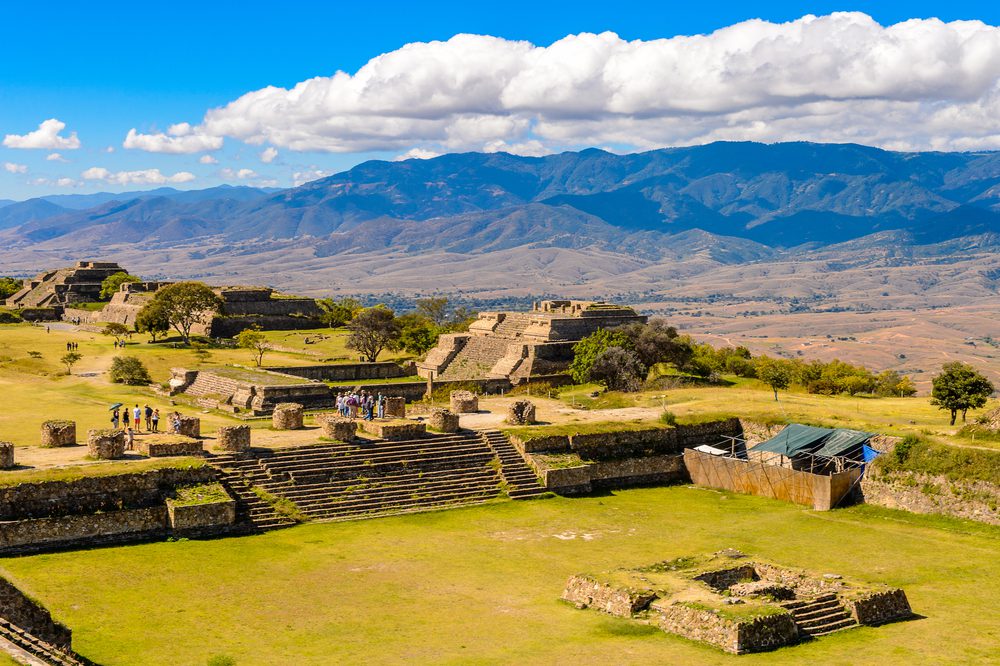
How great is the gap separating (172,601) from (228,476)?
30.3 ft

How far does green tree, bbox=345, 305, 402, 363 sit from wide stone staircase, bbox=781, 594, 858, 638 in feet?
169

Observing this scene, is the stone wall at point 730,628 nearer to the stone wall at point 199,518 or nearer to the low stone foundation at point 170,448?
the stone wall at point 199,518

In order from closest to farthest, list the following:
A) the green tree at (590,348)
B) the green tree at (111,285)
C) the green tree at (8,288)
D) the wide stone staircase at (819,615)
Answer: the wide stone staircase at (819,615)
the green tree at (590,348)
the green tree at (111,285)
the green tree at (8,288)

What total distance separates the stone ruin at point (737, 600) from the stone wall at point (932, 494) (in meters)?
11.0

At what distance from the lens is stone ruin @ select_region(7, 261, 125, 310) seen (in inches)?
4220

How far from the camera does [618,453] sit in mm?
44531

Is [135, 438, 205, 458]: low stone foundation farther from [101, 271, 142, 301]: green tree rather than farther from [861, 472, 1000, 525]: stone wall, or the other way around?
[101, 271, 142, 301]: green tree

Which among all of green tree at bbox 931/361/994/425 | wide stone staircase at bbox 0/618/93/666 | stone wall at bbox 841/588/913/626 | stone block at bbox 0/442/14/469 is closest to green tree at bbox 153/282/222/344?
stone block at bbox 0/442/14/469

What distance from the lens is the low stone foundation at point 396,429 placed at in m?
41.9

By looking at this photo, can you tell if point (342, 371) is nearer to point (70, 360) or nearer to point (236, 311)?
point (70, 360)

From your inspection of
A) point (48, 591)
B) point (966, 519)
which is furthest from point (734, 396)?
point (48, 591)

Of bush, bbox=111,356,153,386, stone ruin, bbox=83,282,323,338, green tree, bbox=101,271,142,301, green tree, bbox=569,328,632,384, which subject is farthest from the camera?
green tree, bbox=101,271,142,301

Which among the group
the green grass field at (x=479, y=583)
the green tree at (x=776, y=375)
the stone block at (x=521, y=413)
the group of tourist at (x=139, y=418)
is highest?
the group of tourist at (x=139, y=418)

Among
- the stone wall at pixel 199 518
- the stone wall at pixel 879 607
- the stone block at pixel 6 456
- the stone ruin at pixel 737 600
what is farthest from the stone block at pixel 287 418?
the stone wall at pixel 879 607
